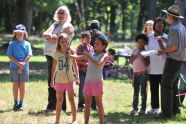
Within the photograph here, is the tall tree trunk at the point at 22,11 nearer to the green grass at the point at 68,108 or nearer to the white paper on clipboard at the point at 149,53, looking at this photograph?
the green grass at the point at 68,108

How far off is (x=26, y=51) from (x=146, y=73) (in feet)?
8.44

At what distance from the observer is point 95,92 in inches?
264

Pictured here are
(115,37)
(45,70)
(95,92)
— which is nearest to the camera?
(95,92)

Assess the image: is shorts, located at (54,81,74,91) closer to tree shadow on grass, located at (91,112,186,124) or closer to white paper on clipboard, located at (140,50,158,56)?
tree shadow on grass, located at (91,112,186,124)

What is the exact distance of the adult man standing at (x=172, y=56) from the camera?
7184 mm

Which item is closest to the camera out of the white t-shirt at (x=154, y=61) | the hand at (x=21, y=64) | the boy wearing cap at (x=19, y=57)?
the white t-shirt at (x=154, y=61)

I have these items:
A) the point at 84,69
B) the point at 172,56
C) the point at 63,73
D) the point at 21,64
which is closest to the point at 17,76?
the point at 21,64

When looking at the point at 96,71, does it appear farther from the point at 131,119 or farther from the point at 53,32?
the point at 53,32

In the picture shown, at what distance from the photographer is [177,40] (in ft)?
23.6

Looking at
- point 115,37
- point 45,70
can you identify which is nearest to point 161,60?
point 45,70

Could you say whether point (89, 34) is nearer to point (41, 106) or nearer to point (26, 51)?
point (26, 51)

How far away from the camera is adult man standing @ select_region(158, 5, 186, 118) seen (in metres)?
7.18

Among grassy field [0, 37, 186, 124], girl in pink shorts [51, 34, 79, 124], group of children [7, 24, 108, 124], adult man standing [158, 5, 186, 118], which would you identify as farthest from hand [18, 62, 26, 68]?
adult man standing [158, 5, 186, 118]

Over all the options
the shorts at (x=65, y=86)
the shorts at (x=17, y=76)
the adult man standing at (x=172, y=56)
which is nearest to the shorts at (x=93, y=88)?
the shorts at (x=65, y=86)
